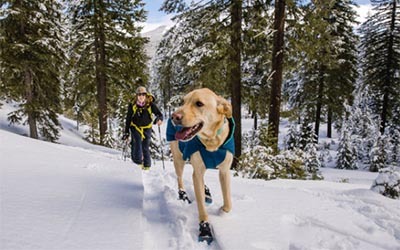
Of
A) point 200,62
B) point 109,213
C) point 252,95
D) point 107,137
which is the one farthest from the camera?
point 107,137

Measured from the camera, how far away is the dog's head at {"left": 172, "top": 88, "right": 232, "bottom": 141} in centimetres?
258

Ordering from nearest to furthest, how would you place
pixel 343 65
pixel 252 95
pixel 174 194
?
pixel 174 194 < pixel 252 95 < pixel 343 65

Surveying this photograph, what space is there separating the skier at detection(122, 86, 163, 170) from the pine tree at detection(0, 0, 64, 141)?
10.8 m

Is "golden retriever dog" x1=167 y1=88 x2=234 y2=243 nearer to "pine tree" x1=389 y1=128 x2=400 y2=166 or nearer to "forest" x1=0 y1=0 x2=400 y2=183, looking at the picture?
"forest" x1=0 y1=0 x2=400 y2=183

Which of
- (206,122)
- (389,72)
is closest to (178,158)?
(206,122)

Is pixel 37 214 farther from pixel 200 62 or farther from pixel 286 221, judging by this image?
pixel 200 62

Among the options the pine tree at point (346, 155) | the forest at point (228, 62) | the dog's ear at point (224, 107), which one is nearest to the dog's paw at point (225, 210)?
the dog's ear at point (224, 107)

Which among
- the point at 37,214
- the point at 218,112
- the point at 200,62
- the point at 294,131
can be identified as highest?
the point at 200,62

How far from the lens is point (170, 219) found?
10.8 ft

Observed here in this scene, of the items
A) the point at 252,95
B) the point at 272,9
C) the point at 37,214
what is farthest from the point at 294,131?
the point at 37,214

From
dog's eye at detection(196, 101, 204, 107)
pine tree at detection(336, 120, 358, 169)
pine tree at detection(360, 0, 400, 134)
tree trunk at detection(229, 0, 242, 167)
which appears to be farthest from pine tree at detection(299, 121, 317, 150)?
dog's eye at detection(196, 101, 204, 107)

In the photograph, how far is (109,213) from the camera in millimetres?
3184

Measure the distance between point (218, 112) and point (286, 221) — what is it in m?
1.51

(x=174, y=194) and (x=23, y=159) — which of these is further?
(x=23, y=159)
